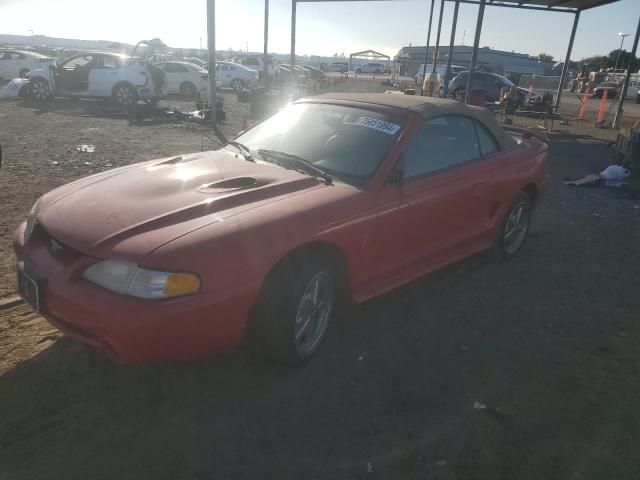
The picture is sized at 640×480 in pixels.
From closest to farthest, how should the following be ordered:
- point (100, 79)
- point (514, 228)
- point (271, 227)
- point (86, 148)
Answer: point (271, 227)
point (514, 228)
point (86, 148)
point (100, 79)

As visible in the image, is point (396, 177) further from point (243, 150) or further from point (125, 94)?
point (125, 94)

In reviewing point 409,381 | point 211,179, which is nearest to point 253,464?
point 409,381

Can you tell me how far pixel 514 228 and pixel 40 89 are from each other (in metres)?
Answer: 15.5

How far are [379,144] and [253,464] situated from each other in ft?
6.97

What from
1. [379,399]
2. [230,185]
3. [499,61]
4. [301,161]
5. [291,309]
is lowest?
[379,399]

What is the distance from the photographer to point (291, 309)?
2611 mm

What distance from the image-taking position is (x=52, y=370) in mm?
2705

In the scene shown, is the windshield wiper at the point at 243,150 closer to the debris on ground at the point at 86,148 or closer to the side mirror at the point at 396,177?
the side mirror at the point at 396,177

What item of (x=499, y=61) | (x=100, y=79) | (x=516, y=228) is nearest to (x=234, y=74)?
(x=100, y=79)

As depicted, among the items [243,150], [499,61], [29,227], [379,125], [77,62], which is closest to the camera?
[29,227]

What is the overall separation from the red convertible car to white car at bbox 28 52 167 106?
1249cm

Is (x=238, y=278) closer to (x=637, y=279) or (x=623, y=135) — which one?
(x=637, y=279)

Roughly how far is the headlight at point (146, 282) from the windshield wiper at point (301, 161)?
1.20 meters

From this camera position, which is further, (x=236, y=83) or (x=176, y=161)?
(x=236, y=83)
